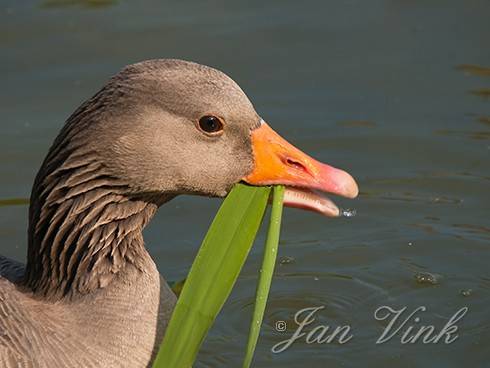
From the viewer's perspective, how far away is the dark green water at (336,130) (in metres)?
9.07

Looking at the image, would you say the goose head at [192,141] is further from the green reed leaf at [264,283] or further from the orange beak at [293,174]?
the green reed leaf at [264,283]

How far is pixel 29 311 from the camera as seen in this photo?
709cm

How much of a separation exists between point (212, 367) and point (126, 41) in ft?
17.9

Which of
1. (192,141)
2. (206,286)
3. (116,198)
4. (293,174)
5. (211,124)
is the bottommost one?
(206,286)

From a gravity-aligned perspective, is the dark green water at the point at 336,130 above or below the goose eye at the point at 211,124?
below

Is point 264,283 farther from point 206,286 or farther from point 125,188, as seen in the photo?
point 125,188

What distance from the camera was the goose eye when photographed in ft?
22.9

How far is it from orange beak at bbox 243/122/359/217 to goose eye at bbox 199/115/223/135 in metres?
0.23

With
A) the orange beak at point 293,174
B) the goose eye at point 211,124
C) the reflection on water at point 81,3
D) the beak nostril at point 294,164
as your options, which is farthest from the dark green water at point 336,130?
the goose eye at point 211,124

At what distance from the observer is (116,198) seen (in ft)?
23.4

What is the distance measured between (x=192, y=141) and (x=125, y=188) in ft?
1.59

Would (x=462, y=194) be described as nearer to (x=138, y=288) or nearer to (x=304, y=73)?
(x=304, y=73)

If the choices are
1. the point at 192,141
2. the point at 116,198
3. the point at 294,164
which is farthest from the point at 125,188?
the point at 294,164

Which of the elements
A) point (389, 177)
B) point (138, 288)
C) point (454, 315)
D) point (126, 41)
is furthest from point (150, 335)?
point (126, 41)
